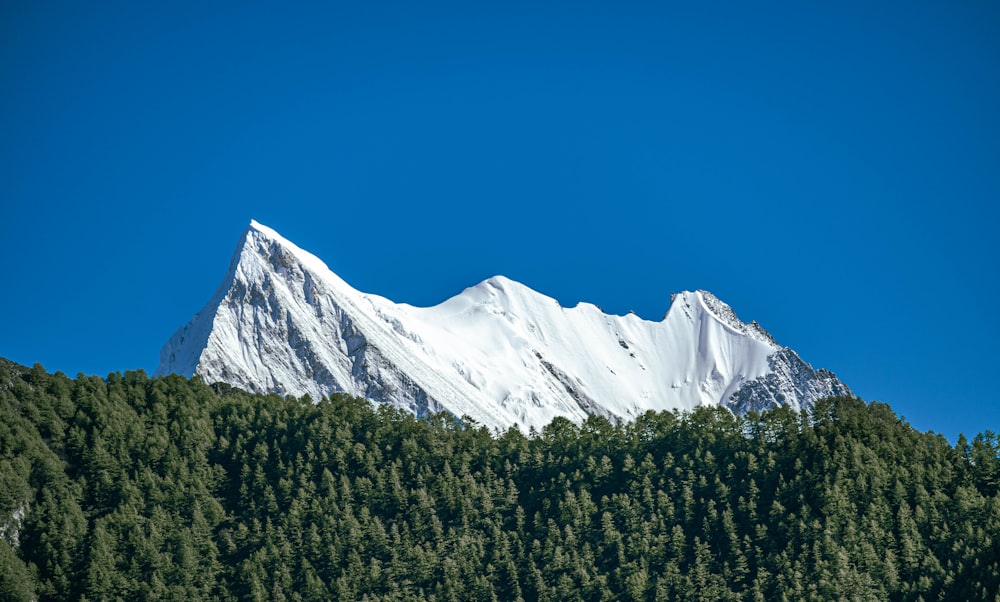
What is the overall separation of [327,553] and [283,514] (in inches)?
405

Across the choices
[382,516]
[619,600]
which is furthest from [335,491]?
[619,600]

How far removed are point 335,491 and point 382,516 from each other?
7.43 meters

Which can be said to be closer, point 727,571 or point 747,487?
point 727,571

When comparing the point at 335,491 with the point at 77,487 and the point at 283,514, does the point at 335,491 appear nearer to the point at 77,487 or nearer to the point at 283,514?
the point at 283,514

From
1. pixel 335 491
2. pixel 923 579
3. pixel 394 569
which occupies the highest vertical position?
pixel 335 491

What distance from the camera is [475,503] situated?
19738cm

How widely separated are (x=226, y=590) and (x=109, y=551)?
48.5 ft

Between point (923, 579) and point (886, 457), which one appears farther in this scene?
point (886, 457)

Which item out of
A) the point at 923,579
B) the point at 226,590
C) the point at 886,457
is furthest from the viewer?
the point at 886,457

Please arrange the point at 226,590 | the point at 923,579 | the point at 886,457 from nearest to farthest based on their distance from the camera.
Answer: the point at 923,579 → the point at 226,590 → the point at 886,457

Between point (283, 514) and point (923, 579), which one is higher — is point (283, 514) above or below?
above

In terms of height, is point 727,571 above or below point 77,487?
below

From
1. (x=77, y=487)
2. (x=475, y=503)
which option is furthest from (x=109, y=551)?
(x=475, y=503)

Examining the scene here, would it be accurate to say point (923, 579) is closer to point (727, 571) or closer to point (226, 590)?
point (727, 571)
